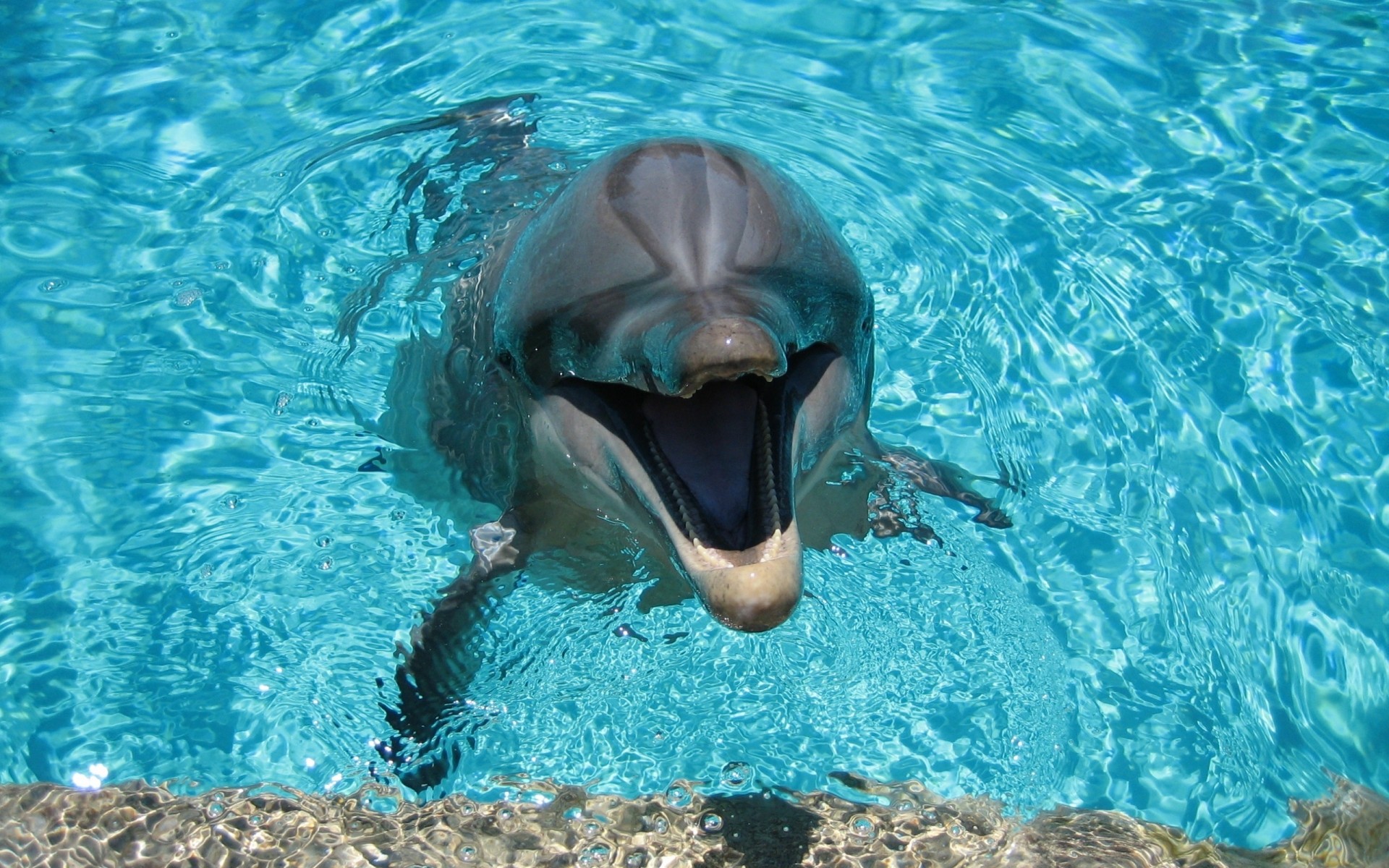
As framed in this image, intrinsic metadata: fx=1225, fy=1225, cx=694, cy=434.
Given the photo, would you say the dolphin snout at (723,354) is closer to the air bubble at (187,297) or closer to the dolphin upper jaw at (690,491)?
the dolphin upper jaw at (690,491)

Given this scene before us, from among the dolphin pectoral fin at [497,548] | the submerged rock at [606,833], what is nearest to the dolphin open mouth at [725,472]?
the dolphin pectoral fin at [497,548]

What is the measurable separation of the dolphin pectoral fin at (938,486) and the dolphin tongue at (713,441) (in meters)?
1.71

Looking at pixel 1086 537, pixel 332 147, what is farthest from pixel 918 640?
pixel 332 147

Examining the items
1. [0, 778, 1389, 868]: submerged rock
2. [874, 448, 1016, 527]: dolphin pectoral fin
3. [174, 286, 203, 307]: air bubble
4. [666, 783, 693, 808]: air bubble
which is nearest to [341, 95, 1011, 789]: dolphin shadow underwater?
[874, 448, 1016, 527]: dolphin pectoral fin

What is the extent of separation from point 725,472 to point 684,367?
1.69ft

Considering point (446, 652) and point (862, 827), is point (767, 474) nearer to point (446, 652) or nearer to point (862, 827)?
point (862, 827)

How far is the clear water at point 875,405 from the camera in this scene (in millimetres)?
4473

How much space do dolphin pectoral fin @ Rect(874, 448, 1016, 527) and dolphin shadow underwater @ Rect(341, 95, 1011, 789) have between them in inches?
7.7

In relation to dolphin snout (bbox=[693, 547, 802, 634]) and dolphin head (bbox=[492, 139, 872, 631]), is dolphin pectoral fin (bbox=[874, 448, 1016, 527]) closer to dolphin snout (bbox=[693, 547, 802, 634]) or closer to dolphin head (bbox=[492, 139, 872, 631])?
dolphin head (bbox=[492, 139, 872, 631])

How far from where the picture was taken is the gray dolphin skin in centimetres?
301

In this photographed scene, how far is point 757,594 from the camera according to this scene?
9.50 ft

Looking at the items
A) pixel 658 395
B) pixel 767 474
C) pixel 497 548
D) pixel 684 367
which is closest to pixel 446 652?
pixel 497 548

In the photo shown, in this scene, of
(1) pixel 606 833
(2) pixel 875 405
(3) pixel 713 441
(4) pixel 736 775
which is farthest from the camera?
(2) pixel 875 405

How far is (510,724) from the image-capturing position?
4.46m
